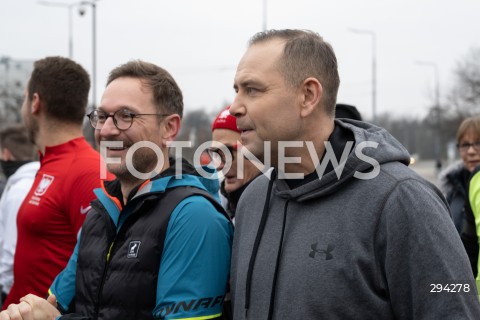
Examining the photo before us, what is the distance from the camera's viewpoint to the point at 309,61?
227 cm

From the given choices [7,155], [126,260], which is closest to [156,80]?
[126,260]

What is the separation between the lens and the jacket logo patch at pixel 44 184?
3650 millimetres

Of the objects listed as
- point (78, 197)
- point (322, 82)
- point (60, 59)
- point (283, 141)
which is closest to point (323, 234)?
point (283, 141)

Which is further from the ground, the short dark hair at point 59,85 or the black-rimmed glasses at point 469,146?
the short dark hair at point 59,85

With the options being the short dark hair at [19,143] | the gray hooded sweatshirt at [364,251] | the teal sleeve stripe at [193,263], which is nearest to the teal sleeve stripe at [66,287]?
the teal sleeve stripe at [193,263]

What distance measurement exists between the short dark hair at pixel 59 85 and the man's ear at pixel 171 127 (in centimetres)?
117

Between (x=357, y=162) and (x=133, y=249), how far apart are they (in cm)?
104

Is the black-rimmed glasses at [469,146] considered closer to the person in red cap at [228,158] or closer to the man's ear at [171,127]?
the person in red cap at [228,158]

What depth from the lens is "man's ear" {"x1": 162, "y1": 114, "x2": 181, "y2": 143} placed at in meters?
2.98

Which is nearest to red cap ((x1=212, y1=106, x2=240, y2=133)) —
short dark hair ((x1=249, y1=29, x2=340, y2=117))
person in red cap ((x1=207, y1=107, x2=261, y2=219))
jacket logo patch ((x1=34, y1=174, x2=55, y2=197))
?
person in red cap ((x1=207, y1=107, x2=261, y2=219))

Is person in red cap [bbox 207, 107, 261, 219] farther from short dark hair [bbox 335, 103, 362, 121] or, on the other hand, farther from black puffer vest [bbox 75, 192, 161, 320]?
black puffer vest [bbox 75, 192, 161, 320]

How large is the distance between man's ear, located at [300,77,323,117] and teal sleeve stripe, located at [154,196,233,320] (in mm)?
679

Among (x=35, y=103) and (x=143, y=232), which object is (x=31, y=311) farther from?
(x=35, y=103)

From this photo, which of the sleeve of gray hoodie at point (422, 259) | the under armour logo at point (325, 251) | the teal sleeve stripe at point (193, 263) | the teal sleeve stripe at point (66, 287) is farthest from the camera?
the teal sleeve stripe at point (66, 287)
